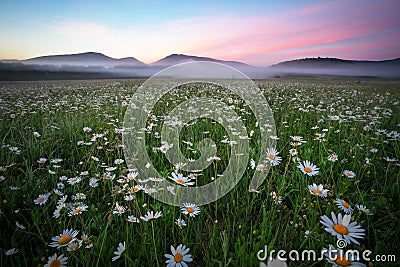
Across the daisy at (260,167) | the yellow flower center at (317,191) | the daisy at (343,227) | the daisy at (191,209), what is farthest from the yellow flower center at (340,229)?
the daisy at (260,167)

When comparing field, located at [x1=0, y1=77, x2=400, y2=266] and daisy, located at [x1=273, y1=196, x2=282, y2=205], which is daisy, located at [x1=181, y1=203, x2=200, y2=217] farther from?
daisy, located at [x1=273, y1=196, x2=282, y2=205]

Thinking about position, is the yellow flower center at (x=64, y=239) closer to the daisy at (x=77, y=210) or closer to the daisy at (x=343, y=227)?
the daisy at (x=77, y=210)

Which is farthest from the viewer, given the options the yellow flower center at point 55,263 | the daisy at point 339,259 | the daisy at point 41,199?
the daisy at point 41,199

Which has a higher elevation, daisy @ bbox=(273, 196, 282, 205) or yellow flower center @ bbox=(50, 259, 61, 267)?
yellow flower center @ bbox=(50, 259, 61, 267)

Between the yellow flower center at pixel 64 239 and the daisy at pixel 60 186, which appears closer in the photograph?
the yellow flower center at pixel 64 239

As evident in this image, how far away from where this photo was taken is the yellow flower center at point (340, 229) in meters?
1.12

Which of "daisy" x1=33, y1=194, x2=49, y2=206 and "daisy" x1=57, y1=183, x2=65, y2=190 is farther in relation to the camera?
"daisy" x1=57, y1=183, x2=65, y2=190

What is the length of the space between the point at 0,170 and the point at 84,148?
1035 mm

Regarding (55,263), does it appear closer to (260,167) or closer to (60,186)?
(60,186)

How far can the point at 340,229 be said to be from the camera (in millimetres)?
1127

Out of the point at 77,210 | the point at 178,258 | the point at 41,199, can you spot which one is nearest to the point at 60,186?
the point at 41,199

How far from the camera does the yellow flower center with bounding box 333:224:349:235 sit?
3.67 ft

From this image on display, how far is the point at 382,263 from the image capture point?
1318 millimetres

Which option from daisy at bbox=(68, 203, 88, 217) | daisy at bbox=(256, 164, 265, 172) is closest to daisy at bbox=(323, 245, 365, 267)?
daisy at bbox=(256, 164, 265, 172)
